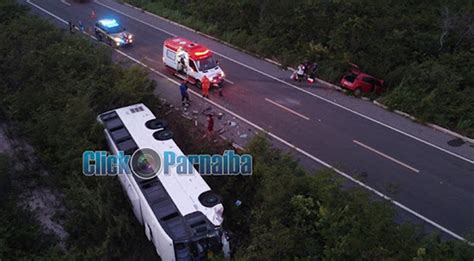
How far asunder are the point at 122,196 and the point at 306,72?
14.7m

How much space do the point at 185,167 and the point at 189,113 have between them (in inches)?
302

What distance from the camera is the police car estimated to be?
28298 mm

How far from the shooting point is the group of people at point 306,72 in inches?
948

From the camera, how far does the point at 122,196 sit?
1409 cm

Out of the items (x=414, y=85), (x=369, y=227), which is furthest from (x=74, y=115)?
(x=414, y=85)

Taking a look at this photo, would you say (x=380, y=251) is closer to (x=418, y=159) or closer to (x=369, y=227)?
(x=369, y=227)

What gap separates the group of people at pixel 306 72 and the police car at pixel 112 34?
501 inches

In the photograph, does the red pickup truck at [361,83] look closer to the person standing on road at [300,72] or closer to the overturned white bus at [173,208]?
the person standing on road at [300,72]

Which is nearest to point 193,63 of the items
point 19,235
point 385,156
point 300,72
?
point 300,72

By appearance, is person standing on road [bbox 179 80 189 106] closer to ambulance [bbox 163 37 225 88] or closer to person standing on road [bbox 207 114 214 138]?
ambulance [bbox 163 37 225 88]
